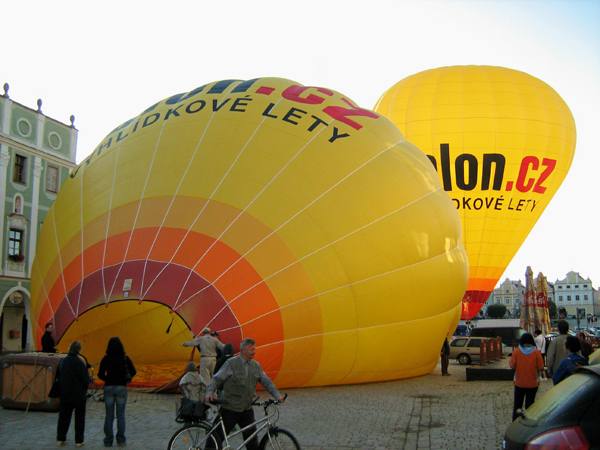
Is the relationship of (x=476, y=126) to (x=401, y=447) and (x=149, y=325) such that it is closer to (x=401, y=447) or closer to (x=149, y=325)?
(x=149, y=325)

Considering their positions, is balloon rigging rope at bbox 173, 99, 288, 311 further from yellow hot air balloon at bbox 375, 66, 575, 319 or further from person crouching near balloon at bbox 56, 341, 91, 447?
yellow hot air balloon at bbox 375, 66, 575, 319

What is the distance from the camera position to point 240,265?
8.46 metres

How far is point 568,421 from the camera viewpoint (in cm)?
334

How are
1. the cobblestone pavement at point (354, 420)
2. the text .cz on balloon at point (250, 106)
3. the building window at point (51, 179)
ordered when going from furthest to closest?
1. the building window at point (51, 179)
2. the text .cz on balloon at point (250, 106)
3. the cobblestone pavement at point (354, 420)

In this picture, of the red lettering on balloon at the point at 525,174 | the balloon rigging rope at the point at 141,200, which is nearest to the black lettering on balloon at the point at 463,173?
the red lettering on balloon at the point at 525,174

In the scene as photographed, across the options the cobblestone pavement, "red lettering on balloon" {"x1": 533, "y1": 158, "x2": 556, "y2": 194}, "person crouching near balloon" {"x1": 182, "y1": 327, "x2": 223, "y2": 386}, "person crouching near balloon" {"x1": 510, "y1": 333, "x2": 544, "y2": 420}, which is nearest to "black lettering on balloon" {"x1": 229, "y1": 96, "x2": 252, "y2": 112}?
"person crouching near balloon" {"x1": 182, "y1": 327, "x2": 223, "y2": 386}

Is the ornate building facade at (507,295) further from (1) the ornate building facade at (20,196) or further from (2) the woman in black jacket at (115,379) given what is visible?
(2) the woman in black jacket at (115,379)

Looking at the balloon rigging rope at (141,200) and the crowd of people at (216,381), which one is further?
the balloon rigging rope at (141,200)

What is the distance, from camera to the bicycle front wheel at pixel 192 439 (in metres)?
5.14

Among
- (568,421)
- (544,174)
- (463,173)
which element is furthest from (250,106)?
(544,174)

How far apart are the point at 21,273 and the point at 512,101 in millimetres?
18992

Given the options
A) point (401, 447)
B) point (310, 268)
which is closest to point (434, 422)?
point (401, 447)

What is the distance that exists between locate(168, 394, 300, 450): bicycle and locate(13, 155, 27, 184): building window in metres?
23.1

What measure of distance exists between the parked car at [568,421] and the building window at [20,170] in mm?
25416
